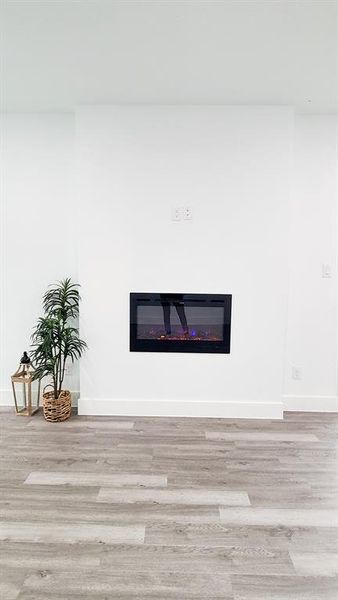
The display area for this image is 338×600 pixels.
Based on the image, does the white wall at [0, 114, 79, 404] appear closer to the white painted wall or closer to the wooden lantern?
the white painted wall

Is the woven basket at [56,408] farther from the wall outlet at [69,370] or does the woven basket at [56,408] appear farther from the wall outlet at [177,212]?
the wall outlet at [177,212]

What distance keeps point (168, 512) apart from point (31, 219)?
261cm

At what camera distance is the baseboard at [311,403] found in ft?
12.2

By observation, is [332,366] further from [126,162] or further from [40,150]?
[40,150]

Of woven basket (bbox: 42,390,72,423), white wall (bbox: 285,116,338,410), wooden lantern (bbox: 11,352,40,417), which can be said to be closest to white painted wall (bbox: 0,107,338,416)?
white wall (bbox: 285,116,338,410)

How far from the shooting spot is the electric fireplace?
137 inches

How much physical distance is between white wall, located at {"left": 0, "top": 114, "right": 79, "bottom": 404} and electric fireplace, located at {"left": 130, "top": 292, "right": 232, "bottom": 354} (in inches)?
28.0

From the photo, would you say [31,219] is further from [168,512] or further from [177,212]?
[168,512]

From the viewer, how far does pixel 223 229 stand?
3.42 m

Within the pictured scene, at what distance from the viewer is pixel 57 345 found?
133 inches

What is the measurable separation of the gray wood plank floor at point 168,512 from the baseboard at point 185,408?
182 mm

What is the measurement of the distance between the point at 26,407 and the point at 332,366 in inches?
104

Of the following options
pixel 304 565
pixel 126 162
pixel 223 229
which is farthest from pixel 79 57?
pixel 304 565

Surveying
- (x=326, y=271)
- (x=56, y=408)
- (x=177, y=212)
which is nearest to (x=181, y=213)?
(x=177, y=212)
